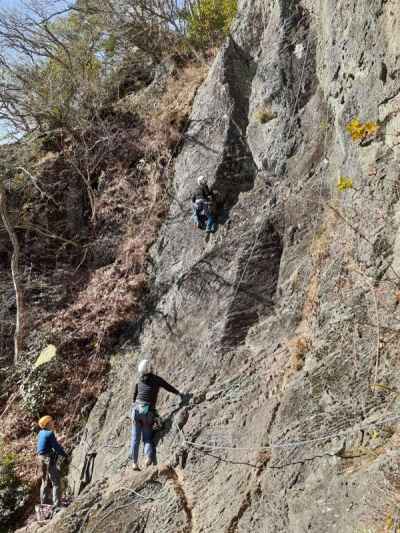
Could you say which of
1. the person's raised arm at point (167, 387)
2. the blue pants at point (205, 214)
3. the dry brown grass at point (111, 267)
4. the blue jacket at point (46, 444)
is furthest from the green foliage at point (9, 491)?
the blue pants at point (205, 214)

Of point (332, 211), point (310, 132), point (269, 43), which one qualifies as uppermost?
point (269, 43)

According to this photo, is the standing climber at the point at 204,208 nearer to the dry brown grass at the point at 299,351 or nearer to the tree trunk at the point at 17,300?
the dry brown grass at the point at 299,351

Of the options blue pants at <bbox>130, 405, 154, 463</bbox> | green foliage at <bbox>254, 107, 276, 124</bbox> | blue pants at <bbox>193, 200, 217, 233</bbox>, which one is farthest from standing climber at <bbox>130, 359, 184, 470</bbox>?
green foliage at <bbox>254, 107, 276, 124</bbox>

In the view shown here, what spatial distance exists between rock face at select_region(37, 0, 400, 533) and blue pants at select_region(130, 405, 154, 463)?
0.24 metres

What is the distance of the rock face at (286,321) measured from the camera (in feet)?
17.7

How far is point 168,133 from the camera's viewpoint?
575 inches

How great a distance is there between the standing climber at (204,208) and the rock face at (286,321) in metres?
0.37

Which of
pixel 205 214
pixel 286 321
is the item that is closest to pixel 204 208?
pixel 205 214

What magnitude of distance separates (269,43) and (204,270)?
5581mm

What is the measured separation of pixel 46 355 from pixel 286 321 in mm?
5845

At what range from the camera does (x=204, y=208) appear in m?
10.7

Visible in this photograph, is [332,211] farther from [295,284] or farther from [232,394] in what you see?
[232,394]

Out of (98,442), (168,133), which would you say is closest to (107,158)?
(168,133)

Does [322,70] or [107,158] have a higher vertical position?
[107,158]
